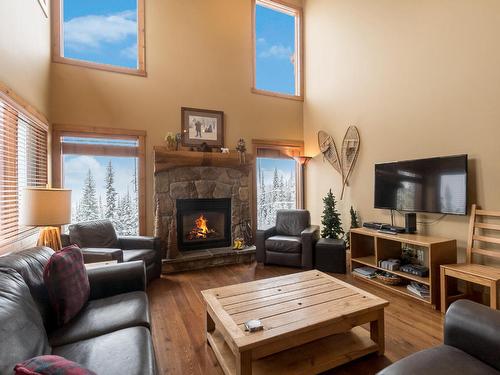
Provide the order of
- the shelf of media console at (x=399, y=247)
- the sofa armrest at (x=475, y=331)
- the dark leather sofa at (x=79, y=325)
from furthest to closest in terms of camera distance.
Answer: the shelf of media console at (x=399, y=247) < the sofa armrest at (x=475, y=331) < the dark leather sofa at (x=79, y=325)

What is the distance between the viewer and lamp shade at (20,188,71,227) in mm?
2213

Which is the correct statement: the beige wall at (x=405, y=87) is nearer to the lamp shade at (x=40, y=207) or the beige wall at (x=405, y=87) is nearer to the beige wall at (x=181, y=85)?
the beige wall at (x=181, y=85)

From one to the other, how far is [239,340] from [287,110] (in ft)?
14.8

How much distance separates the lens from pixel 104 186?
3986 mm

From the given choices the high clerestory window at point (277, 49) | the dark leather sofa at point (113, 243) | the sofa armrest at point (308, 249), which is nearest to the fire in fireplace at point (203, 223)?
the dark leather sofa at point (113, 243)

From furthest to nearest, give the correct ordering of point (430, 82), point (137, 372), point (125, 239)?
1. point (125, 239)
2. point (430, 82)
3. point (137, 372)

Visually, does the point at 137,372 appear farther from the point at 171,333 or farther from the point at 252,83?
the point at 252,83

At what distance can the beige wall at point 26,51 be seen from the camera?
2.18 metres

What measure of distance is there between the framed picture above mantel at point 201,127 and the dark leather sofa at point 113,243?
5.70 ft

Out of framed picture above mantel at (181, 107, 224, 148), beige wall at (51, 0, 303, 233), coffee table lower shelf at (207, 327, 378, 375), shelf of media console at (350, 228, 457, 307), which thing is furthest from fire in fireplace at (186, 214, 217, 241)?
coffee table lower shelf at (207, 327, 378, 375)

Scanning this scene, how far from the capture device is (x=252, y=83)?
496cm

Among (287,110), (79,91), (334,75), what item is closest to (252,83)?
(287,110)

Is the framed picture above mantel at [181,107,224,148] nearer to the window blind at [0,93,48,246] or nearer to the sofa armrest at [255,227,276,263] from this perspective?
the sofa armrest at [255,227,276,263]

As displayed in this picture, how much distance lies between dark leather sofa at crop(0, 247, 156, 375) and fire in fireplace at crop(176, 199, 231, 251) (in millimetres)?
2294
